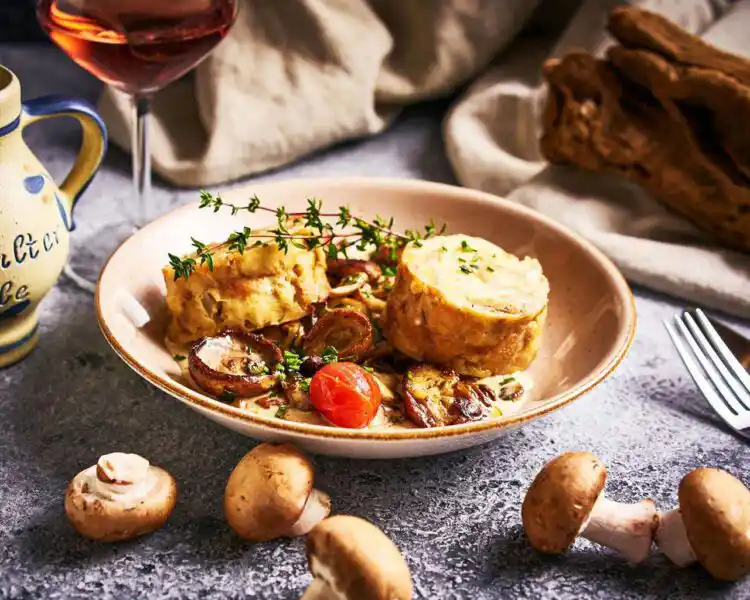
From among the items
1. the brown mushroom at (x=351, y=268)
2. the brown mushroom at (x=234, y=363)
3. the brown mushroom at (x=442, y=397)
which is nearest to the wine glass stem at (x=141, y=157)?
the brown mushroom at (x=351, y=268)

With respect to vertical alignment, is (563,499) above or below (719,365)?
above

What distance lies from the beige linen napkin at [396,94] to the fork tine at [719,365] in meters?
0.53

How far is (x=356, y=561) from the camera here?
1.50 metres

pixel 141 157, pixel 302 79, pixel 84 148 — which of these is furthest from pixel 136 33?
pixel 302 79

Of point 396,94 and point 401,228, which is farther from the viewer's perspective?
point 396,94

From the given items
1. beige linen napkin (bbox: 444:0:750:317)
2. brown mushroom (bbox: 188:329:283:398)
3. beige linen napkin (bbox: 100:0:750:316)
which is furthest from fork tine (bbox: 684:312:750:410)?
brown mushroom (bbox: 188:329:283:398)

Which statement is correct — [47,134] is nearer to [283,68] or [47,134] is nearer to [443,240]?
[283,68]

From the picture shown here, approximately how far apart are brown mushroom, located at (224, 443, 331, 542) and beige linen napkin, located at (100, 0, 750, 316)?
1.48 m

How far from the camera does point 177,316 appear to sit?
7.11 feet

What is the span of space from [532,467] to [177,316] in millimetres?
849

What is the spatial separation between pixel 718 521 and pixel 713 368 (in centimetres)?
69

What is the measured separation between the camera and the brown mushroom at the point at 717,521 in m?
1.67

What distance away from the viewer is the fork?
219 cm

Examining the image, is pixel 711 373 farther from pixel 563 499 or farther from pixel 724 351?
pixel 563 499
